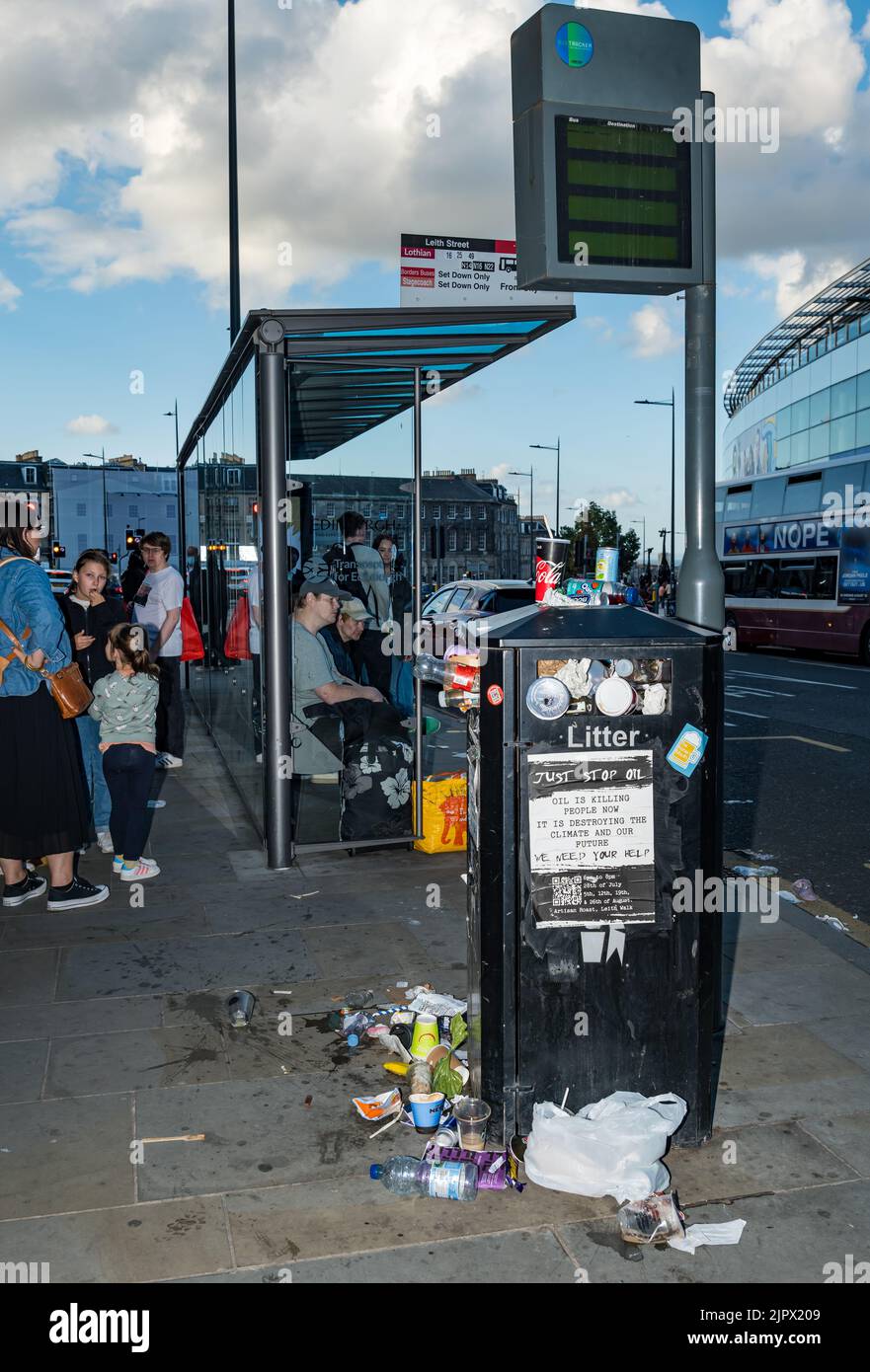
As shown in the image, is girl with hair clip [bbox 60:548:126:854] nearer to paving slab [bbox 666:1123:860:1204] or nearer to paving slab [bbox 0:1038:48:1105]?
paving slab [bbox 0:1038:48:1105]

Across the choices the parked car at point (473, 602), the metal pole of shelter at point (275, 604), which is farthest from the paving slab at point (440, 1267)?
the parked car at point (473, 602)

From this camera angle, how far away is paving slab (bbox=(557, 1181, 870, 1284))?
115 inches

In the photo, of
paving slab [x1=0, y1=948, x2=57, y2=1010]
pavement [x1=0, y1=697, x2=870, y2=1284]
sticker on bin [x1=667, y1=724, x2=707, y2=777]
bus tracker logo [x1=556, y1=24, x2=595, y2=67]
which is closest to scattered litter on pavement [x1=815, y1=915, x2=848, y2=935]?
pavement [x1=0, y1=697, x2=870, y2=1284]

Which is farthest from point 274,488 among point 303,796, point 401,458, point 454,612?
point 454,612

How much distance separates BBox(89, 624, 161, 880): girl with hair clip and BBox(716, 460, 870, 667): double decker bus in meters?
19.2

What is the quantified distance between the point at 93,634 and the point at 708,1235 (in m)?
5.69

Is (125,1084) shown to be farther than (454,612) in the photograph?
No

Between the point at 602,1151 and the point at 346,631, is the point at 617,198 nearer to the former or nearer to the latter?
the point at 602,1151

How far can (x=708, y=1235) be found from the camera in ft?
10.1
